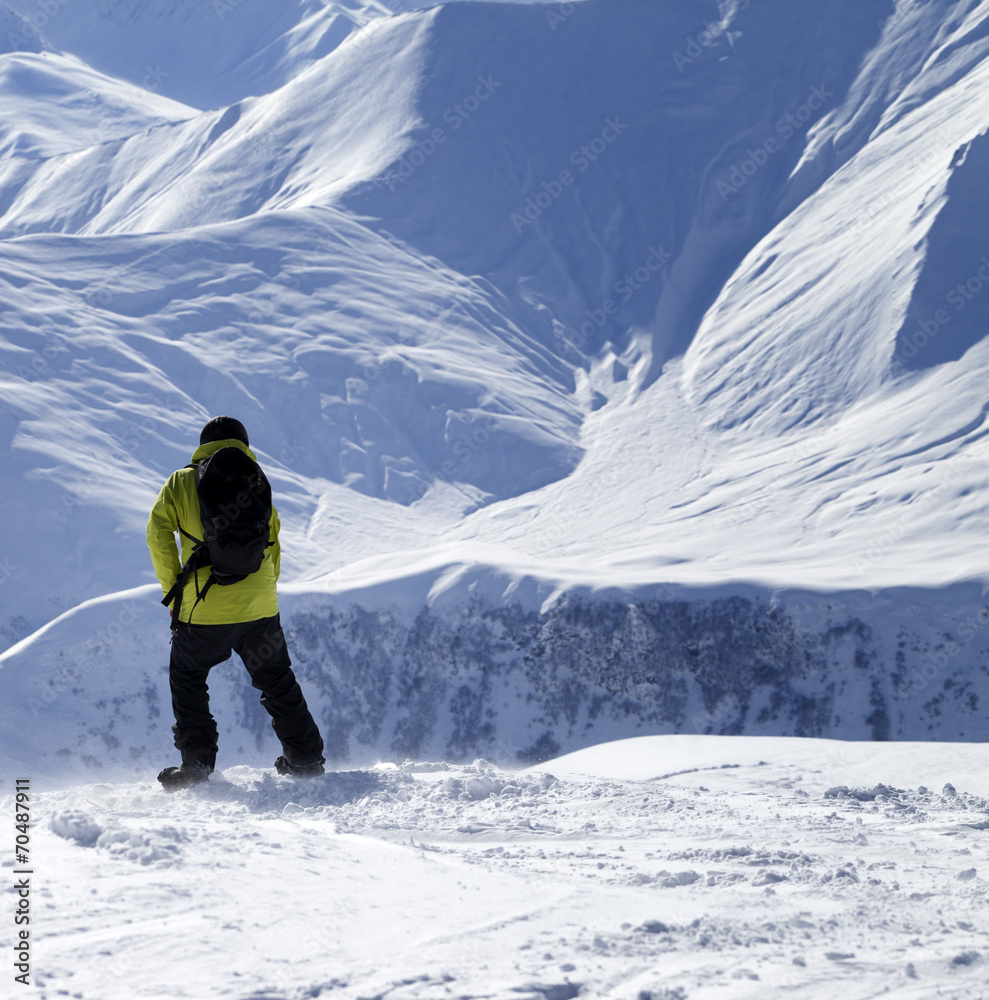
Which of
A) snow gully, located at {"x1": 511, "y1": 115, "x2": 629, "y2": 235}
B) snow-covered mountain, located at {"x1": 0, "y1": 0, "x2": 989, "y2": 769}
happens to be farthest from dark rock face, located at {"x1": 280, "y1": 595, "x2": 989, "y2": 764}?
snow gully, located at {"x1": 511, "y1": 115, "x2": 629, "y2": 235}

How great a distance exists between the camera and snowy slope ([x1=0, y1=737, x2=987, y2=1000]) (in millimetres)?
2627

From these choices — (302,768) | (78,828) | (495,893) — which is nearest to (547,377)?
(302,768)

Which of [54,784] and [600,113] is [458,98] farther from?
[54,784]

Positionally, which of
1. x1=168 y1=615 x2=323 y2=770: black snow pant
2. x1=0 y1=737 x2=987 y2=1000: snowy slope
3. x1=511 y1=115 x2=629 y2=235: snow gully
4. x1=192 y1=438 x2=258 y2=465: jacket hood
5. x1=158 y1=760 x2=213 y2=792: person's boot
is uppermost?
x1=511 y1=115 x2=629 y2=235: snow gully

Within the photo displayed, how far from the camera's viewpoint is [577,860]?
4.07 m

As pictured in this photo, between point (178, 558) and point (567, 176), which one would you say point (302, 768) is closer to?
point (178, 558)

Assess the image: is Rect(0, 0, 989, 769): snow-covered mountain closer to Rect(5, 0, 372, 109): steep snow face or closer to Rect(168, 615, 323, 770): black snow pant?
Rect(168, 615, 323, 770): black snow pant

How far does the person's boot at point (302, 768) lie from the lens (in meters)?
5.41

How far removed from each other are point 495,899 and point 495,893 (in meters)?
0.08

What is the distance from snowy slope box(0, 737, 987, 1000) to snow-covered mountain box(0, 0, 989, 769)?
8985 mm

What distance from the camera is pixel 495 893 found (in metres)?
3.38

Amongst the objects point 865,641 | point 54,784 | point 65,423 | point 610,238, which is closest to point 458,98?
point 610,238

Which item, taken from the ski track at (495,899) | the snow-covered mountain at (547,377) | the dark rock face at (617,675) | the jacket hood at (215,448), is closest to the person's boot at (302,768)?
the ski track at (495,899)

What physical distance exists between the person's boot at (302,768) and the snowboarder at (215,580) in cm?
25
